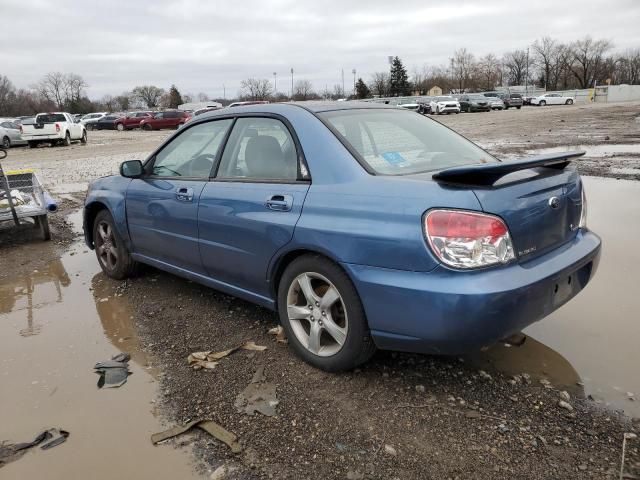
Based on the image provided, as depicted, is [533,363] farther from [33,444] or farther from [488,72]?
[488,72]

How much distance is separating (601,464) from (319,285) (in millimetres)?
1669

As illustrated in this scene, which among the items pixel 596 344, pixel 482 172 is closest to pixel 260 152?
A: pixel 482 172

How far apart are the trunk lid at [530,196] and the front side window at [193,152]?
1.94 meters

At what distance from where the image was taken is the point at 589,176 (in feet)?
31.6

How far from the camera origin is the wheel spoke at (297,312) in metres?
3.29

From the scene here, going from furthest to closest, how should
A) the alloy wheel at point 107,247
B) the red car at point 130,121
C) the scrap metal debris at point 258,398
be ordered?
1. the red car at point 130,121
2. the alloy wheel at point 107,247
3. the scrap metal debris at point 258,398

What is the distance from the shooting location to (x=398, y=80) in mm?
86188

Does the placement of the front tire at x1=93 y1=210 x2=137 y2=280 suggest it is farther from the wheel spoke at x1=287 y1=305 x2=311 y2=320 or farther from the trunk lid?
the trunk lid

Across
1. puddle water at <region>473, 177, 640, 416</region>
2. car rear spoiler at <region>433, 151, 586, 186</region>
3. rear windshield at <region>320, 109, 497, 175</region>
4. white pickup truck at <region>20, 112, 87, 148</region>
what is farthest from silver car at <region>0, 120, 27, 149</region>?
car rear spoiler at <region>433, 151, 586, 186</region>

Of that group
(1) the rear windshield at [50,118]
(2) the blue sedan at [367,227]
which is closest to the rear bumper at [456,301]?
(2) the blue sedan at [367,227]

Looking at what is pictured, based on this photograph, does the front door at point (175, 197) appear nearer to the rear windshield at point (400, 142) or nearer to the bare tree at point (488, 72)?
the rear windshield at point (400, 142)

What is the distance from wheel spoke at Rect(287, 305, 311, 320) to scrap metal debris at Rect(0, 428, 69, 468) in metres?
1.38

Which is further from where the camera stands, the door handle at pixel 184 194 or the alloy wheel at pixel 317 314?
the door handle at pixel 184 194

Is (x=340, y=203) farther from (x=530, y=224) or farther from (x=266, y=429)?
(x=266, y=429)
